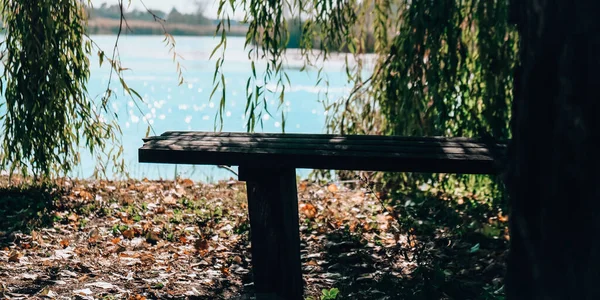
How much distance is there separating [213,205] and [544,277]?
3920 millimetres

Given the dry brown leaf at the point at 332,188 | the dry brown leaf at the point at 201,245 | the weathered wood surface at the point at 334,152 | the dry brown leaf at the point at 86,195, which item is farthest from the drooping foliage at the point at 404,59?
the dry brown leaf at the point at 86,195

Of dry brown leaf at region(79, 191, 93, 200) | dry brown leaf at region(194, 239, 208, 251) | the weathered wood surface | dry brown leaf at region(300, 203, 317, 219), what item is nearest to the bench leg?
the weathered wood surface

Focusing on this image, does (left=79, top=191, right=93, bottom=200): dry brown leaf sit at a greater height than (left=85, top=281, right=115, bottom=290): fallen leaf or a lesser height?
greater

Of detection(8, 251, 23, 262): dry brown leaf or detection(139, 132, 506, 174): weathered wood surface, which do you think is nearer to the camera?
detection(139, 132, 506, 174): weathered wood surface

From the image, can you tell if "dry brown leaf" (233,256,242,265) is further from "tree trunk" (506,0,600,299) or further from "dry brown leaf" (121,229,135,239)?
"tree trunk" (506,0,600,299)

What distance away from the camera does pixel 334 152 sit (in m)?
3.00

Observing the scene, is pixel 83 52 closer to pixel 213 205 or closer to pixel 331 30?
pixel 213 205

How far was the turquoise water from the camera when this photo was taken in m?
5.74

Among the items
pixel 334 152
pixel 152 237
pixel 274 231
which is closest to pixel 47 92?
pixel 152 237

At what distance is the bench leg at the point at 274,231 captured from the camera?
327cm

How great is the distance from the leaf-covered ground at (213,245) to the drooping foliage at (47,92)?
0.39m

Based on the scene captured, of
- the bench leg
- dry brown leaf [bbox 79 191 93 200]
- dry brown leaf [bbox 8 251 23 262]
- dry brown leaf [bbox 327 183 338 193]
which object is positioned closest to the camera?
the bench leg

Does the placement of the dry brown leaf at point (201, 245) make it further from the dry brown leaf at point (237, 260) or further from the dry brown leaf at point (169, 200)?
the dry brown leaf at point (169, 200)

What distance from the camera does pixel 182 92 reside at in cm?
2492
